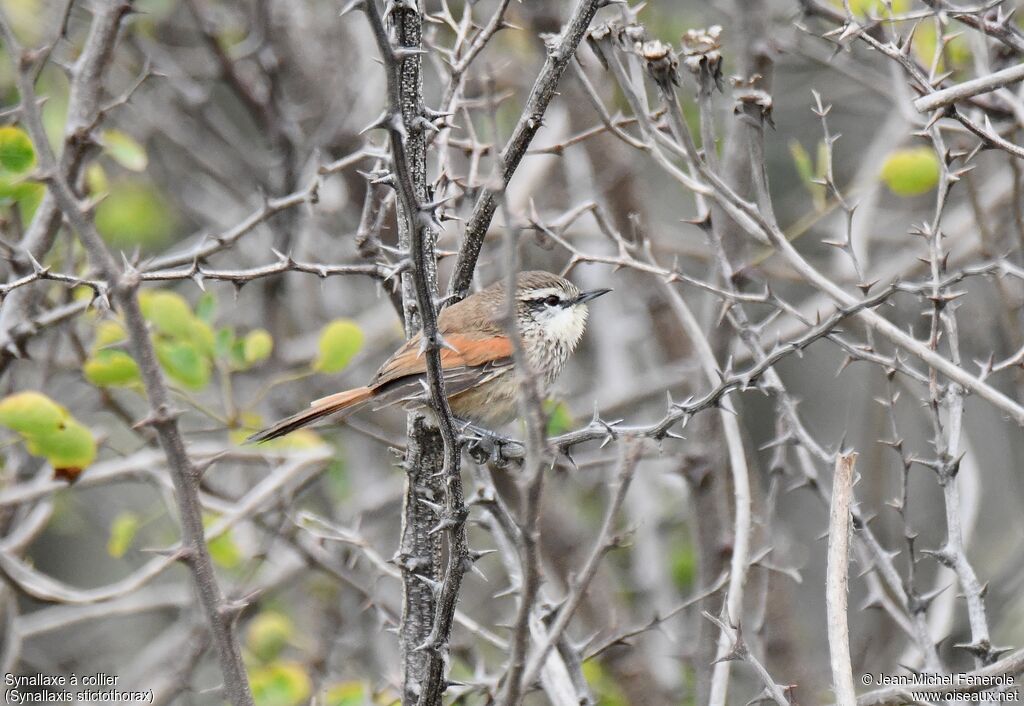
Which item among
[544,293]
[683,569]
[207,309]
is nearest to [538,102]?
[207,309]

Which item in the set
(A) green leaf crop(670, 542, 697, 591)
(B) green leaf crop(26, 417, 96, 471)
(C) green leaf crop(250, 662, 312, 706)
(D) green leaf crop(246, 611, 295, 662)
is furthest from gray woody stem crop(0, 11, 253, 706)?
(A) green leaf crop(670, 542, 697, 591)

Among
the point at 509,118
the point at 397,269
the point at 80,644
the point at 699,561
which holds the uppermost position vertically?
the point at 509,118

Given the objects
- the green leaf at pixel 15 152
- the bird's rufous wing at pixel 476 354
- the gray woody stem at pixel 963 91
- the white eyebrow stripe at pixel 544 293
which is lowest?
the bird's rufous wing at pixel 476 354

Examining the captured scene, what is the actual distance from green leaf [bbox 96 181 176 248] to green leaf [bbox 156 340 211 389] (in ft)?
9.45

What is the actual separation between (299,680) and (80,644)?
12.0 feet

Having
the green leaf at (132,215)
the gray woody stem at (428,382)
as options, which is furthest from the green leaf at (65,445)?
the green leaf at (132,215)

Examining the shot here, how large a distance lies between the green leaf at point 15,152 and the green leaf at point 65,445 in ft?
2.76

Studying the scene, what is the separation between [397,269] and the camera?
226 cm

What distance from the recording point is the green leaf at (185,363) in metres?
3.74

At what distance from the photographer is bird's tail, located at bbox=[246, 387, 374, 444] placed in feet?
12.1

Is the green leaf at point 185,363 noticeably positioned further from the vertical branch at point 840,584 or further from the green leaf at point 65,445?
the vertical branch at point 840,584

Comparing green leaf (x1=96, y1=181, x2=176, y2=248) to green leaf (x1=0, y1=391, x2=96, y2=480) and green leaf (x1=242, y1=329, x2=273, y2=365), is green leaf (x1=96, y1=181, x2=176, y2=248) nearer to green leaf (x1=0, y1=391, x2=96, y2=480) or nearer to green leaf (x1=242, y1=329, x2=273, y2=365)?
green leaf (x1=242, y1=329, x2=273, y2=365)

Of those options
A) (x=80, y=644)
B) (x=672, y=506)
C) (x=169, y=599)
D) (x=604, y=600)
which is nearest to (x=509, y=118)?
(x=672, y=506)

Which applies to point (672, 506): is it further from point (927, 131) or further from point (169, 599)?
point (927, 131)
